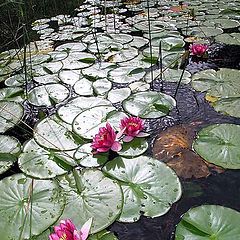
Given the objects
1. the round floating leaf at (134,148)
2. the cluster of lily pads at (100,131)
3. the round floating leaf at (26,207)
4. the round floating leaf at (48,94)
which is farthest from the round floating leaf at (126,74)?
the round floating leaf at (26,207)

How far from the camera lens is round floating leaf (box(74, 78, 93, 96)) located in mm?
2272

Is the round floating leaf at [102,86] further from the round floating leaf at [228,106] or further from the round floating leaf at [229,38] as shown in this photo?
the round floating leaf at [229,38]

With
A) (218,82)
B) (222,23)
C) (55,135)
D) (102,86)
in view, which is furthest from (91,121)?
(222,23)

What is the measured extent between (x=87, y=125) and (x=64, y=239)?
87cm

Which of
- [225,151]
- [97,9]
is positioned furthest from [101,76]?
[97,9]

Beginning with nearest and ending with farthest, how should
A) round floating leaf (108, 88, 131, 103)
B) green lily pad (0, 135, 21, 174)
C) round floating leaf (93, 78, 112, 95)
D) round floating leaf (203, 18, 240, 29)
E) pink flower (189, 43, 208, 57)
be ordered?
1. green lily pad (0, 135, 21, 174)
2. round floating leaf (108, 88, 131, 103)
3. round floating leaf (93, 78, 112, 95)
4. pink flower (189, 43, 208, 57)
5. round floating leaf (203, 18, 240, 29)

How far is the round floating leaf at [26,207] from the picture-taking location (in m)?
1.26

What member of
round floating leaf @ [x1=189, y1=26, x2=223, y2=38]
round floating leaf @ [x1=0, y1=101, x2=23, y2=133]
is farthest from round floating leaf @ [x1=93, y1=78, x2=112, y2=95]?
Answer: round floating leaf @ [x1=189, y1=26, x2=223, y2=38]

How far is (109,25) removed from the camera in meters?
3.85

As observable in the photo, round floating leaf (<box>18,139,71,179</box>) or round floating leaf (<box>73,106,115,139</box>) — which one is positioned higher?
round floating leaf (<box>73,106,115,139</box>)

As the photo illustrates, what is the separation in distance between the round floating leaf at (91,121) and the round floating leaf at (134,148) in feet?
0.72

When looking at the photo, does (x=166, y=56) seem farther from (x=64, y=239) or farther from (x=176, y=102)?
(x=64, y=239)

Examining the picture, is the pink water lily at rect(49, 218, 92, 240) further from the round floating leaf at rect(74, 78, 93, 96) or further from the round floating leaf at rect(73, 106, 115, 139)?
the round floating leaf at rect(74, 78, 93, 96)

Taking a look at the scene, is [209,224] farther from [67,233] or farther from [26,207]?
[26,207]
